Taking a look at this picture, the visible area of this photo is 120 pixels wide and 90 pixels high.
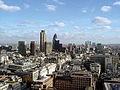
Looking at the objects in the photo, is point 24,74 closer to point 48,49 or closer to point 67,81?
point 67,81

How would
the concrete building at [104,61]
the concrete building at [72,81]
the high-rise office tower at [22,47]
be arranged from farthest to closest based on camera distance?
the high-rise office tower at [22,47]
the concrete building at [104,61]
the concrete building at [72,81]

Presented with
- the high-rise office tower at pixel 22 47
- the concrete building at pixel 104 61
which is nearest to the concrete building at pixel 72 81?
the concrete building at pixel 104 61

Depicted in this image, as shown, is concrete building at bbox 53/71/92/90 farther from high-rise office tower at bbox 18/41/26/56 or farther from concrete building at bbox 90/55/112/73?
high-rise office tower at bbox 18/41/26/56

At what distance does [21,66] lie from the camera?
53094mm

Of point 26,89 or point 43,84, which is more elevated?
point 43,84

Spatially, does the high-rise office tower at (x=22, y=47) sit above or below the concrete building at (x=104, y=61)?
above

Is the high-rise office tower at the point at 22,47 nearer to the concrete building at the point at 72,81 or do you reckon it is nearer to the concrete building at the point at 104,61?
the concrete building at the point at 104,61

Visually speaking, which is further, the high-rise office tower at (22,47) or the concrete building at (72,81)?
the high-rise office tower at (22,47)

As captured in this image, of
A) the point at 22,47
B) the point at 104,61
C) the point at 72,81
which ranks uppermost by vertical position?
the point at 22,47

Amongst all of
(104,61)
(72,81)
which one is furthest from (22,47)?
(72,81)

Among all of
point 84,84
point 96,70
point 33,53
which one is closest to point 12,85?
point 84,84

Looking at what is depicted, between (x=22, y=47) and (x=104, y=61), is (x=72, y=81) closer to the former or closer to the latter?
(x=104, y=61)

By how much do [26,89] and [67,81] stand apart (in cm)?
1159

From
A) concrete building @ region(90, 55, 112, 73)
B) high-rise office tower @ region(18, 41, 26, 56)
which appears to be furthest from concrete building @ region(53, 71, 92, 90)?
high-rise office tower @ region(18, 41, 26, 56)
